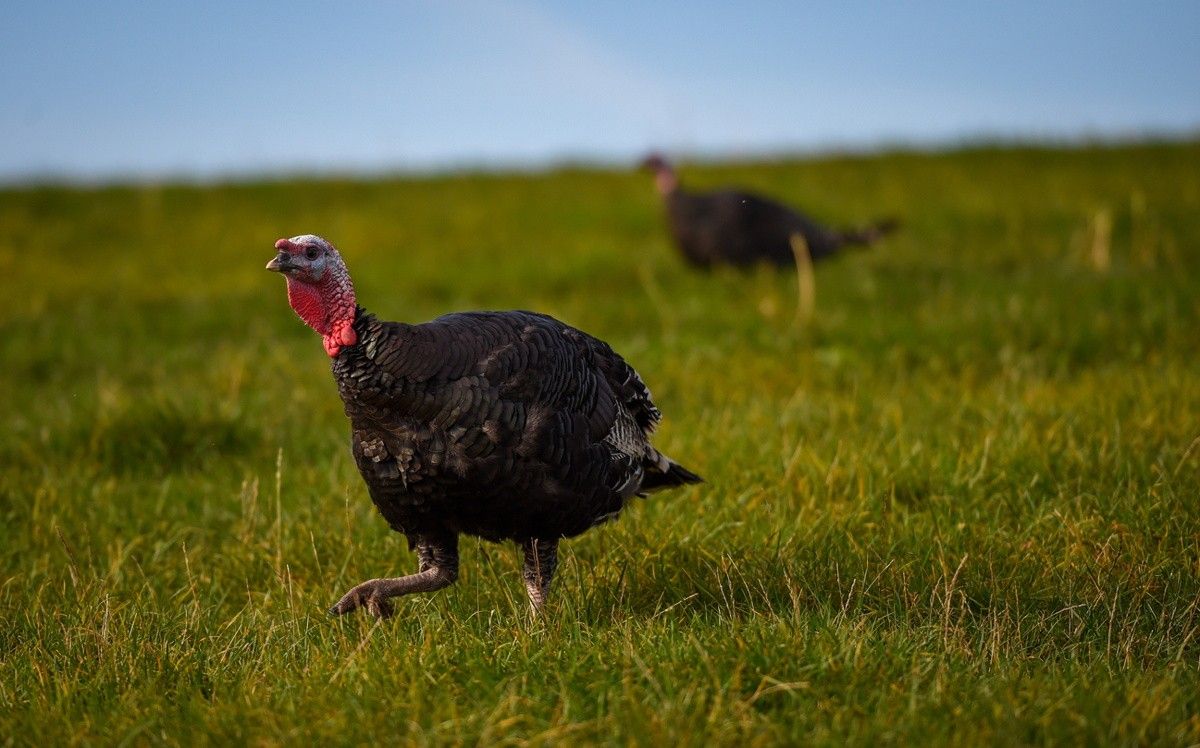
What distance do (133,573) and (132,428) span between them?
1546mm

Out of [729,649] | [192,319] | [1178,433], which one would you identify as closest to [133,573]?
[729,649]

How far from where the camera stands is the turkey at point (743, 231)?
10.3m

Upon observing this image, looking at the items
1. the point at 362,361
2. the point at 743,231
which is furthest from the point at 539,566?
the point at 743,231

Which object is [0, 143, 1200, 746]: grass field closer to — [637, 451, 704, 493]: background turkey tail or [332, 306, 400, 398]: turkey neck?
[637, 451, 704, 493]: background turkey tail

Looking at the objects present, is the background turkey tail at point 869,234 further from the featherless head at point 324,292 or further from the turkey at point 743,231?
the featherless head at point 324,292

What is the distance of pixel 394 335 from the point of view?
357 centimetres

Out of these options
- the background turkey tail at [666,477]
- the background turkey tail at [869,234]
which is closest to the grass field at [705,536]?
the background turkey tail at [666,477]

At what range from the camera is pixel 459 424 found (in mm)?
3568

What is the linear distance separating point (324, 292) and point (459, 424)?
56 centimetres

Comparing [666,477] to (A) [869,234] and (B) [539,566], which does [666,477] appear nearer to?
(B) [539,566]

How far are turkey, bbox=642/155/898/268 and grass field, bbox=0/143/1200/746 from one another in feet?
0.80

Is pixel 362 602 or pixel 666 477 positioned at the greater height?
pixel 666 477

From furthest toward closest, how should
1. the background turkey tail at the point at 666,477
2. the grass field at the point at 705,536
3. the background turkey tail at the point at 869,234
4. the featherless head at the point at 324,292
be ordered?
the background turkey tail at the point at 869,234, the background turkey tail at the point at 666,477, the featherless head at the point at 324,292, the grass field at the point at 705,536

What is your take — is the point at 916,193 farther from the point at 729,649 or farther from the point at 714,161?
the point at 729,649
